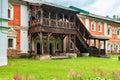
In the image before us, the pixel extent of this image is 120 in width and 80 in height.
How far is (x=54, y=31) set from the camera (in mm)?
27906

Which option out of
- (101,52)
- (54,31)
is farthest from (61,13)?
(101,52)

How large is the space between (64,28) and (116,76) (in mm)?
21718

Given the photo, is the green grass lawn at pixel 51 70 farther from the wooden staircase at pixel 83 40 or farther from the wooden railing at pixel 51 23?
the wooden staircase at pixel 83 40

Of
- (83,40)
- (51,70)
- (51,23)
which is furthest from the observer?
(83,40)

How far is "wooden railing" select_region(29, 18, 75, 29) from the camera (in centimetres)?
2680

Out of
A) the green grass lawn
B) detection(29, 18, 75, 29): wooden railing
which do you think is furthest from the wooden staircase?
the green grass lawn

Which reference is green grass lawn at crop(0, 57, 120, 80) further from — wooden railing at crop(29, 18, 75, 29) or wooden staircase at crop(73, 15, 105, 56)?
wooden staircase at crop(73, 15, 105, 56)

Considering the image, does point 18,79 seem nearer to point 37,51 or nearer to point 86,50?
point 37,51

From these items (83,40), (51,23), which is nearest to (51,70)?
(51,23)

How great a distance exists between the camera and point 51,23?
27.8 meters

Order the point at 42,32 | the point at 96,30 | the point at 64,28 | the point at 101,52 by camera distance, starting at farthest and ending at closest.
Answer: the point at 96,30 → the point at 101,52 → the point at 64,28 → the point at 42,32

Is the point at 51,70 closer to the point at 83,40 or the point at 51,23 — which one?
the point at 51,23

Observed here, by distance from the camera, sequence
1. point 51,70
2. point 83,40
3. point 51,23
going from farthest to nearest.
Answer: point 83,40 → point 51,23 → point 51,70

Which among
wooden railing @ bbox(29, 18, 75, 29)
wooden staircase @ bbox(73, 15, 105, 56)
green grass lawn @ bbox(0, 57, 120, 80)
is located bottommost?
green grass lawn @ bbox(0, 57, 120, 80)
